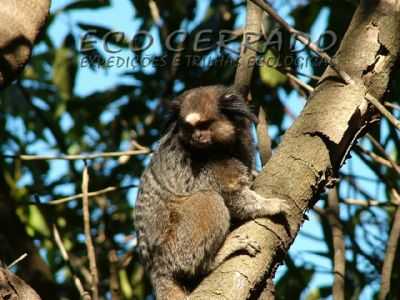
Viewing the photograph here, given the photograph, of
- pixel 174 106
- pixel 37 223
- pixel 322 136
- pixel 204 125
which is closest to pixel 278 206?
pixel 322 136

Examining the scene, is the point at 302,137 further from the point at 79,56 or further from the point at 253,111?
the point at 79,56

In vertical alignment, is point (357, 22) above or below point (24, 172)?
above

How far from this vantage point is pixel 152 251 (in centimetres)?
554

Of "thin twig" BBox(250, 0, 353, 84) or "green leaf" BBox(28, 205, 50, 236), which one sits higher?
"thin twig" BBox(250, 0, 353, 84)

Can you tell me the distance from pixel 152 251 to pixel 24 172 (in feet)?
11.4

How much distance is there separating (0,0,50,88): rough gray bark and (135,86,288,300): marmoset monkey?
5.79ft

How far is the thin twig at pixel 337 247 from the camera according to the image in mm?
5285

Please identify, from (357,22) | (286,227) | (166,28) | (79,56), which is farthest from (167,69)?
(286,227)

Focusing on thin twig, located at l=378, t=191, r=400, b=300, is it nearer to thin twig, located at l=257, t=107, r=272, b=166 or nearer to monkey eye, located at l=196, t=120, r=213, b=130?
thin twig, located at l=257, t=107, r=272, b=166

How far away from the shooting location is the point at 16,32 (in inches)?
156

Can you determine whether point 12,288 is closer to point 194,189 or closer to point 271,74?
point 194,189

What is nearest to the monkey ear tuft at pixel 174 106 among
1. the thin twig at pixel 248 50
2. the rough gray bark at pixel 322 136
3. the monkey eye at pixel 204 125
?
the monkey eye at pixel 204 125

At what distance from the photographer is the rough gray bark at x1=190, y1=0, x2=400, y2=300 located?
4.09 meters

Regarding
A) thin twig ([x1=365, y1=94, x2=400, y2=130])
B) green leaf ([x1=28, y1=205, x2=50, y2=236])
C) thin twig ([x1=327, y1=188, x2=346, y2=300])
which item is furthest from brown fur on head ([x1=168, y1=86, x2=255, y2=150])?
green leaf ([x1=28, y1=205, x2=50, y2=236])
